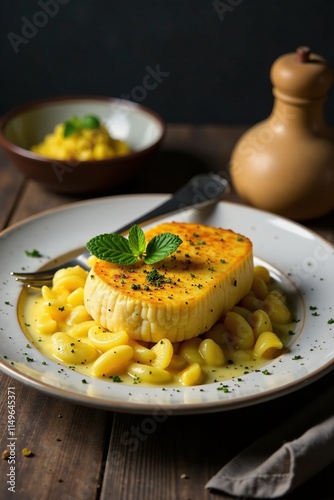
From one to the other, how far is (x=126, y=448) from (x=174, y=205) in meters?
1.45

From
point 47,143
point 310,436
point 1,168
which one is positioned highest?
point 310,436

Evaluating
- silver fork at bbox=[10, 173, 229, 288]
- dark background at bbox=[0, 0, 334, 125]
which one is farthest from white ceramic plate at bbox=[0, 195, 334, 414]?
dark background at bbox=[0, 0, 334, 125]

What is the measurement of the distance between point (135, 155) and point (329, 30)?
230cm

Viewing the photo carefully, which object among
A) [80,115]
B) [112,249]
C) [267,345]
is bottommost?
[80,115]

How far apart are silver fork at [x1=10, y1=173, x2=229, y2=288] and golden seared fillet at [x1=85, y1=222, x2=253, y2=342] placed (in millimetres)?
357

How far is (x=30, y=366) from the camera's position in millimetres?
2270

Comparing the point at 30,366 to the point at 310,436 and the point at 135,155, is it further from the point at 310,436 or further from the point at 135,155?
the point at 135,155

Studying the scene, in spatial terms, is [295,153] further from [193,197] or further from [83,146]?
[83,146]

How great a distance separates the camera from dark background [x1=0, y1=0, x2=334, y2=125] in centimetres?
518

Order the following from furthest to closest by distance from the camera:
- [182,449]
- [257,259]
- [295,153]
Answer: [295,153] → [257,259] → [182,449]

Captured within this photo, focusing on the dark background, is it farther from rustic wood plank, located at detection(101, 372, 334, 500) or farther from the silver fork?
rustic wood plank, located at detection(101, 372, 334, 500)

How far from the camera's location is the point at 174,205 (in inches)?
132

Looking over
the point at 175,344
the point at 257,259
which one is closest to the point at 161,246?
the point at 175,344

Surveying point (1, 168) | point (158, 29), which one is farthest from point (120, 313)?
point (158, 29)
